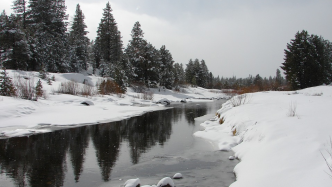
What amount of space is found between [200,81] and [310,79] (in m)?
47.2

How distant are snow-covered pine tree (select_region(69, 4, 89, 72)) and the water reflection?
33112 millimetres

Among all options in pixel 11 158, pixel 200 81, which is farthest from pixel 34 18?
pixel 200 81

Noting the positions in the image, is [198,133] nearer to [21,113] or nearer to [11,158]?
[11,158]

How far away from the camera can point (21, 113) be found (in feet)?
34.9

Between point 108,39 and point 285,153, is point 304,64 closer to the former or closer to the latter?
point 285,153

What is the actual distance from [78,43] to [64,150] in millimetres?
40014

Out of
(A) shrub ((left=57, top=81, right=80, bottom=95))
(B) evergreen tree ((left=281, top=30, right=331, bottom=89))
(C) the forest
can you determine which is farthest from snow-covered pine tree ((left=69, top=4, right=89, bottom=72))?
(B) evergreen tree ((left=281, top=30, right=331, bottom=89))

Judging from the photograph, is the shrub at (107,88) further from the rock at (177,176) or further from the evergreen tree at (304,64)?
the evergreen tree at (304,64)

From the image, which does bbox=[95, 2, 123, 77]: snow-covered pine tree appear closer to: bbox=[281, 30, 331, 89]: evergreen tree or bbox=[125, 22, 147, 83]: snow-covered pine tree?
bbox=[125, 22, 147, 83]: snow-covered pine tree

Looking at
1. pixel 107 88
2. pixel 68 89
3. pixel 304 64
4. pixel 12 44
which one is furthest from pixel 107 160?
pixel 304 64

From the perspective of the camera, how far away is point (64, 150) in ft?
22.9

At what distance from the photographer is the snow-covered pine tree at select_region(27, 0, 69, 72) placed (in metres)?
32.2

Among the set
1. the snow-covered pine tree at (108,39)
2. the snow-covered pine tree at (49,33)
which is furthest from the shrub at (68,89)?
the snow-covered pine tree at (108,39)

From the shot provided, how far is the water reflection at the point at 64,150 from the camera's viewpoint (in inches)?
196
